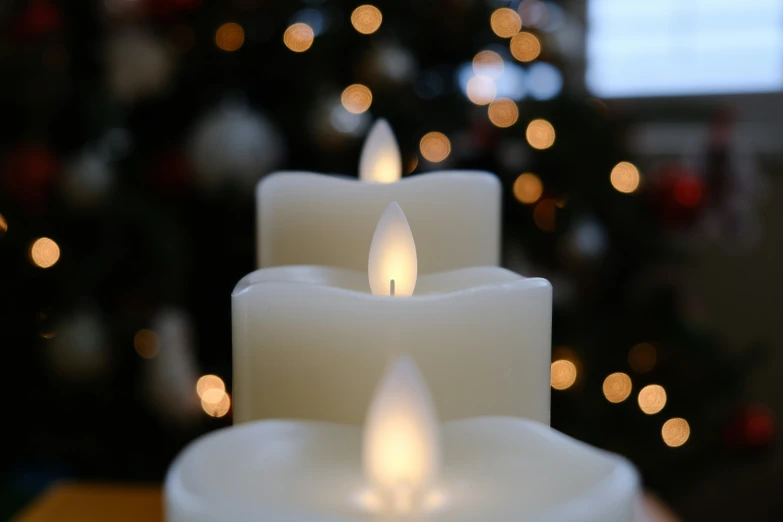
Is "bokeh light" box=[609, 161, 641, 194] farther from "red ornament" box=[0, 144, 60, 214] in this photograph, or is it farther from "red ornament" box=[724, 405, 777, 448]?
"red ornament" box=[0, 144, 60, 214]

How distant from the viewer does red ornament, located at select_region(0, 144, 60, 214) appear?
1.19m

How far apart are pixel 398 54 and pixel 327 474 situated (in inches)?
43.6

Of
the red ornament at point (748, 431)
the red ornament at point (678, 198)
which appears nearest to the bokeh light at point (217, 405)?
the red ornament at point (678, 198)

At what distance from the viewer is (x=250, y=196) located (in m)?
1.25

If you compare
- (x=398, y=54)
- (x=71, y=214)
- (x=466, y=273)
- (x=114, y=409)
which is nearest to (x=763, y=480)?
(x=398, y=54)

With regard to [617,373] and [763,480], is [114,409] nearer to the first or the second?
[617,373]

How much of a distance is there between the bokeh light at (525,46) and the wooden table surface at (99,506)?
860 mm

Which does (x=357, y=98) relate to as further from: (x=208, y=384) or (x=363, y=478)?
(x=363, y=478)

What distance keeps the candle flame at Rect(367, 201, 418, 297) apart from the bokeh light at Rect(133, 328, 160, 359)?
93cm

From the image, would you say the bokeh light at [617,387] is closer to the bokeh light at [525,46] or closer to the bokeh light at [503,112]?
the bokeh light at [503,112]

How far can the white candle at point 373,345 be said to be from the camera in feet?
1.03

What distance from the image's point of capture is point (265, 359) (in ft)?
1.06

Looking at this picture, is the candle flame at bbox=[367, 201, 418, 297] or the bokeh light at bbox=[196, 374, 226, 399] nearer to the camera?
the candle flame at bbox=[367, 201, 418, 297]

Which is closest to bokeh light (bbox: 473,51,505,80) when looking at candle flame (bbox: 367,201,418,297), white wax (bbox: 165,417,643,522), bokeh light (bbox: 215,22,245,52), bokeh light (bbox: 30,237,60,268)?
bokeh light (bbox: 215,22,245,52)
